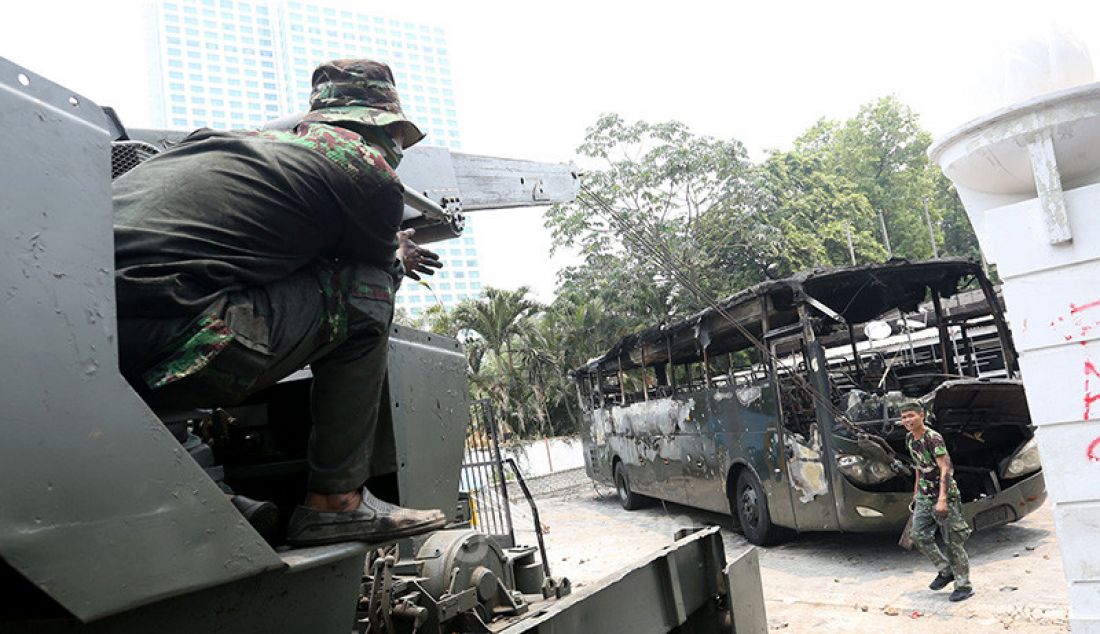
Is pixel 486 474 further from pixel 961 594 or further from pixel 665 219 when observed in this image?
pixel 665 219

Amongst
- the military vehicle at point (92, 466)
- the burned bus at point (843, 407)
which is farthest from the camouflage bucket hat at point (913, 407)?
the military vehicle at point (92, 466)

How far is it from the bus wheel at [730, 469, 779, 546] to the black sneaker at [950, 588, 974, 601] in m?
2.81

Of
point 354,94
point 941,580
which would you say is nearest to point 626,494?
point 941,580

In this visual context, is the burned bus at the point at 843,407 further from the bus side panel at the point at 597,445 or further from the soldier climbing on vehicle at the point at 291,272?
the soldier climbing on vehicle at the point at 291,272

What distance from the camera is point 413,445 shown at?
265 cm

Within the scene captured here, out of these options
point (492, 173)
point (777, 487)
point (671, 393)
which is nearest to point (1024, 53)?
point (492, 173)

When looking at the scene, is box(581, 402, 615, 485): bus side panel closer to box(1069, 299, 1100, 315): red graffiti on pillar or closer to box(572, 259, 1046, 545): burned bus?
box(572, 259, 1046, 545): burned bus

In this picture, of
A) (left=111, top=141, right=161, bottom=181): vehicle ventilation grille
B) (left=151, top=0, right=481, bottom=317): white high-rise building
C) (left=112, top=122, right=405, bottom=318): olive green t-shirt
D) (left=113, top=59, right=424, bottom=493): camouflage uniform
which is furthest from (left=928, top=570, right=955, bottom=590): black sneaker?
(left=151, top=0, right=481, bottom=317): white high-rise building

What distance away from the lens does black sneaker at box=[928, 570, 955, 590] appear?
22.7 ft

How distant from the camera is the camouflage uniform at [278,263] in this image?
177 centimetres

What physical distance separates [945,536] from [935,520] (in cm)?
21

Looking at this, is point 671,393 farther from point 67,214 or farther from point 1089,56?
point 67,214

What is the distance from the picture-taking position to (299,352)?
2068 millimetres

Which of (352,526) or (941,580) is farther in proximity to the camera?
(941,580)
